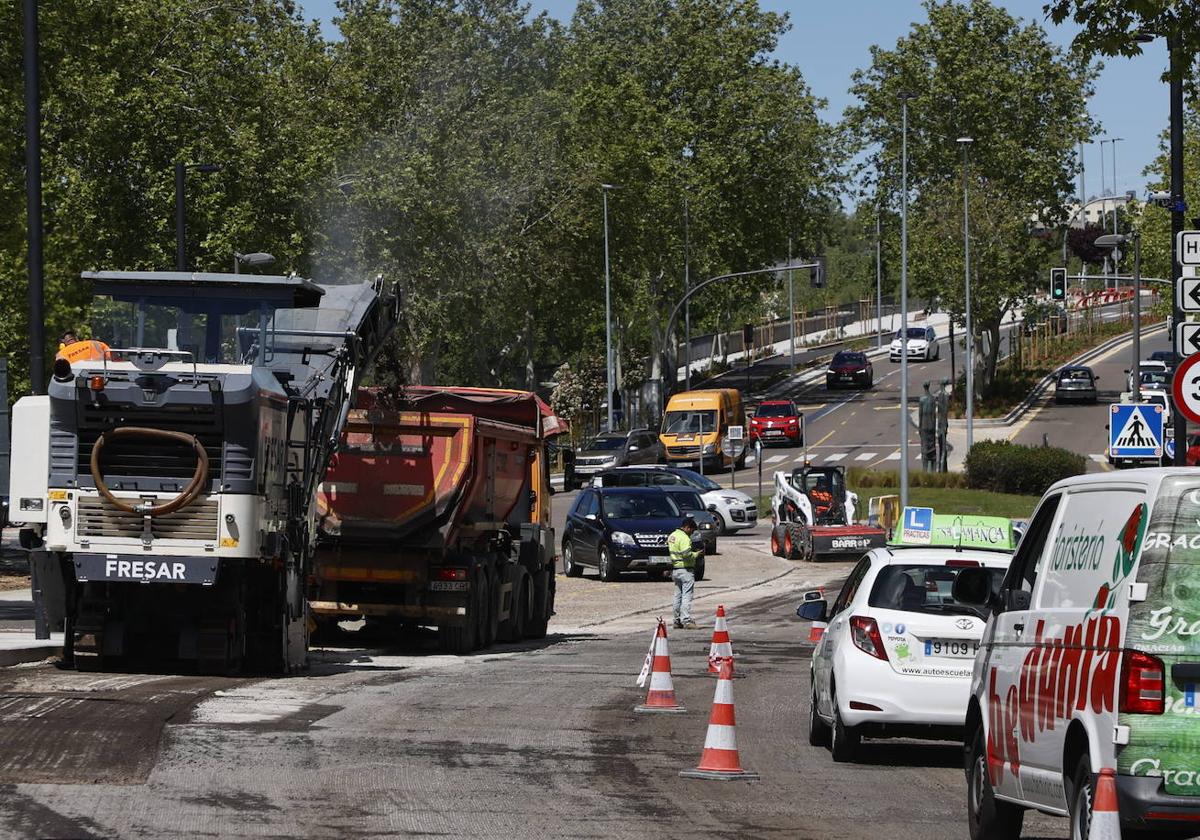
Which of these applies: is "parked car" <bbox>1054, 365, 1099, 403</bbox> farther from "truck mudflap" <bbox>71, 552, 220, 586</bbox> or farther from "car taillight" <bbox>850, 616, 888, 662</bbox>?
"car taillight" <bbox>850, 616, 888, 662</bbox>

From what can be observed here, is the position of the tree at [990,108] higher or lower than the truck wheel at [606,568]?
higher

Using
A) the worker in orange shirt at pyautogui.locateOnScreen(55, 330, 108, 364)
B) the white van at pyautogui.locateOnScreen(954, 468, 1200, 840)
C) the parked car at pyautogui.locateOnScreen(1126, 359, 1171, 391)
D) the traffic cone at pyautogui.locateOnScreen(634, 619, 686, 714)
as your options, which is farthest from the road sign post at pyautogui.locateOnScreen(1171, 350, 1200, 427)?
the parked car at pyautogui.locateOnScreen(1126, 359, 1171, 391)

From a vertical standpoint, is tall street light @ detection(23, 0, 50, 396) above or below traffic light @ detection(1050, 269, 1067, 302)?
below

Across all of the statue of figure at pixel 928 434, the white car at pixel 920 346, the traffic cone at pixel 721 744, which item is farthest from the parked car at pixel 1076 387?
the traffic cone at pixel 721 744

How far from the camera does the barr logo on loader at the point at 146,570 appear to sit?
18234mm

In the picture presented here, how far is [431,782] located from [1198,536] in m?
5.64

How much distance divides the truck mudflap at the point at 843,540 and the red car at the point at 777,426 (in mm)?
36621

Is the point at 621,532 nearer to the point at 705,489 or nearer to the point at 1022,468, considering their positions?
the point at 705,489

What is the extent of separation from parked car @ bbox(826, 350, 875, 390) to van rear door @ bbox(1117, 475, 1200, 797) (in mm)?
93520

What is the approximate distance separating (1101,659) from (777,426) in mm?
72773

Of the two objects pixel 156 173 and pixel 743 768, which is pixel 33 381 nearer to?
pixel 743 768

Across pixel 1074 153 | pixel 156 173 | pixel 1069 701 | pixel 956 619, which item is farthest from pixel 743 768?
pixel 1074 153

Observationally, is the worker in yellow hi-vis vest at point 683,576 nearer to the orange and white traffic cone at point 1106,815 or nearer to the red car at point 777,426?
the orange and white traffic cone at point 1106,815

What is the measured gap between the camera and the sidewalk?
798 inches
